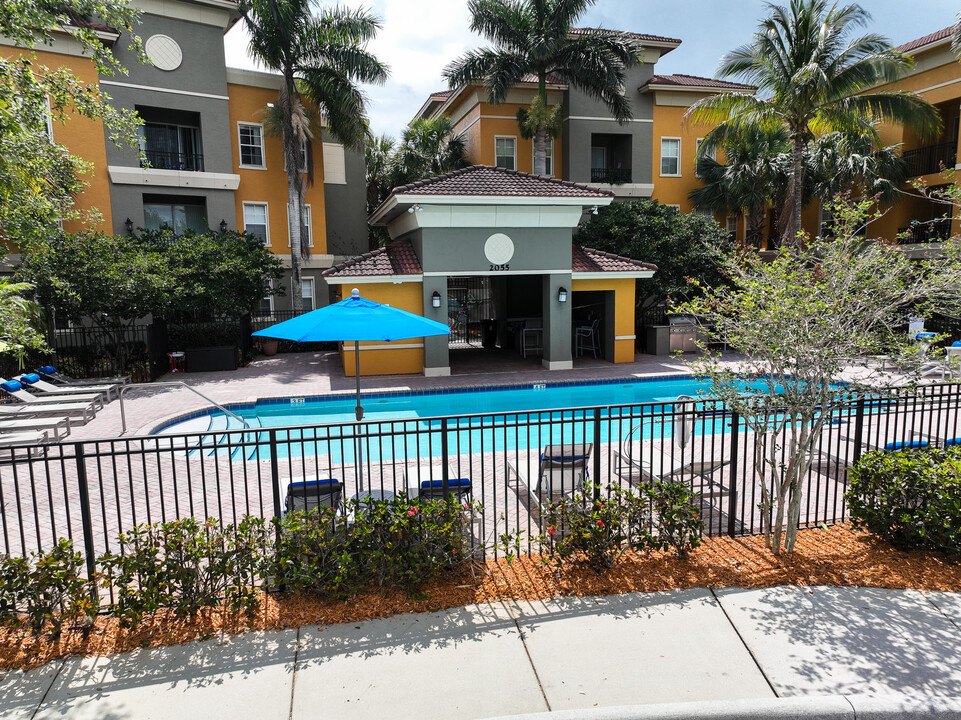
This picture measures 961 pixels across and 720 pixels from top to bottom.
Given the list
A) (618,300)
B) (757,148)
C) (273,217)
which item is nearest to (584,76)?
(757,148)

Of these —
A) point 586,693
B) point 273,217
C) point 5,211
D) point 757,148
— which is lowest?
point 586,693

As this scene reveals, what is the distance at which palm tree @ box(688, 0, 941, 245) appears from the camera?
18.9 m

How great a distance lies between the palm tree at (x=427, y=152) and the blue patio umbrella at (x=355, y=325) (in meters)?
21.6

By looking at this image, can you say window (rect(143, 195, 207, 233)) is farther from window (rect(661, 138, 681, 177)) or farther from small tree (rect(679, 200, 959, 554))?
small tree (rect(679, 200, 959, 554))

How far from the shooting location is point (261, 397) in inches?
567

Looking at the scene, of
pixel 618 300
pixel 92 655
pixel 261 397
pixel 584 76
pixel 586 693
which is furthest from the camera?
pixel 584 76

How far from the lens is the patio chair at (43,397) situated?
1249cm

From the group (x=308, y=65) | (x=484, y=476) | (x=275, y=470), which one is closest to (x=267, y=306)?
(x=308, y=65)

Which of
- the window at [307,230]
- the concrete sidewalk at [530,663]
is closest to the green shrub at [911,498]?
the concrete sidewalk at [530,663]

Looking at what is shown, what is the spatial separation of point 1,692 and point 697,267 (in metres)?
22.4

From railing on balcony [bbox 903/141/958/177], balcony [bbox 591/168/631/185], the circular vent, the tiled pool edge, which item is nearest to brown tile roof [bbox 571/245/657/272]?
the tiled pool edge

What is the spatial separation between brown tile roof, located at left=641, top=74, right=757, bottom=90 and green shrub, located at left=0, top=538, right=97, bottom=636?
101 ft

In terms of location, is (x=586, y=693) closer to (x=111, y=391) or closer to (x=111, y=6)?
(x=111, y=6)

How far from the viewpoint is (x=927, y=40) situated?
84.8 feet
